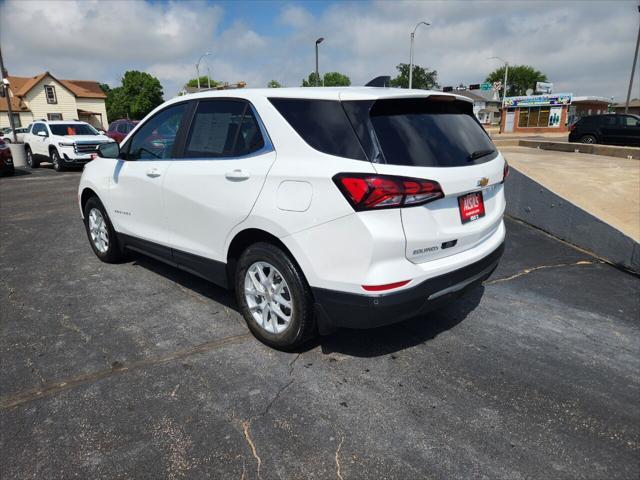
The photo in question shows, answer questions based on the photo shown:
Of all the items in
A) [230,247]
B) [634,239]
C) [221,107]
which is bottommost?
[634,239]

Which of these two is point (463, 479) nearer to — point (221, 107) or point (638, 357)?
point (638, 357)

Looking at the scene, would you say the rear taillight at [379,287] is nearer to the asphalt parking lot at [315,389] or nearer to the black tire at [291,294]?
the black tire at [291,294]

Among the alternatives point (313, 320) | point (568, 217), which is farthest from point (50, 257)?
point (568, 217)

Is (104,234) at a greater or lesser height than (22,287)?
greater

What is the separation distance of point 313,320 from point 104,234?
3.24 metres

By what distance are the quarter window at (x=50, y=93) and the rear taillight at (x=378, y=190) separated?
190 ft

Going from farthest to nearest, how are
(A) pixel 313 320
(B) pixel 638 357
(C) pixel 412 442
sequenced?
(B) pixel 638 357 → (A) pixel 313 320 → (C) pixel 412 442

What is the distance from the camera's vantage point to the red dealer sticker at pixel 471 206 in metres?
2.95

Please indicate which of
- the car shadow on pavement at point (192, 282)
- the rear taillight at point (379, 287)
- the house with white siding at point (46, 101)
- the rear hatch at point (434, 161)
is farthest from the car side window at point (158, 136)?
the house with white siding at point (46, 101)

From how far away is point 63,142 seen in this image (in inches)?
618

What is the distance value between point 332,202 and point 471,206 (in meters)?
1.02

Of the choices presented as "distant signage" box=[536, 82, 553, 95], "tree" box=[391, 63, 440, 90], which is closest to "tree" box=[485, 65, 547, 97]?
"tree" box=[391, 63, 440, 90]

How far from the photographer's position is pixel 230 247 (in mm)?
3377

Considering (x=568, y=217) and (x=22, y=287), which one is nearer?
(x=22, y=287)
